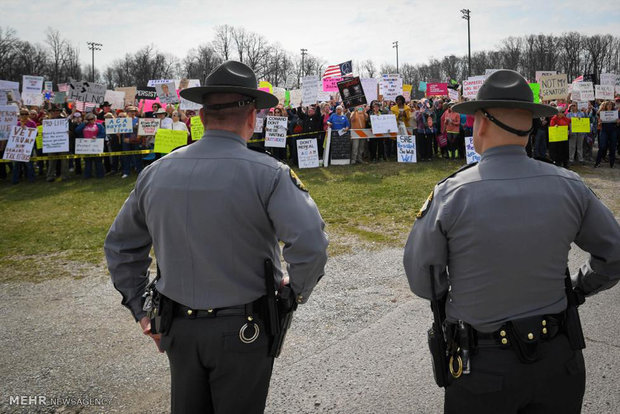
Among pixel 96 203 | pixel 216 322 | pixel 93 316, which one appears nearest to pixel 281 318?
pixel 216 322

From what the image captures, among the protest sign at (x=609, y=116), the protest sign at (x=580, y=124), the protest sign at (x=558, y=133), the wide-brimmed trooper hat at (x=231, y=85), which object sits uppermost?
the protest sign at (x=609, y=116)

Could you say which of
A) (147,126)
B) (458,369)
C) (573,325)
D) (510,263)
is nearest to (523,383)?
(458,369)

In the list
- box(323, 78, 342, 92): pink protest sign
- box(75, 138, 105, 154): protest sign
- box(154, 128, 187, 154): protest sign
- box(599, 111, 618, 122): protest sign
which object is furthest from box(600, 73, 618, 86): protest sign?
box(75, 138, 105, 154): protest sign

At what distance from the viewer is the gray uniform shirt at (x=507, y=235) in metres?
2.02

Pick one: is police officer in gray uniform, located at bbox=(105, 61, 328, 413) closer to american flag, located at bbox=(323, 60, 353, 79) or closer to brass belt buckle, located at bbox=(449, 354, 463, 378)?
brass belt buckle, located at bbox=(449, 354, 463, 378)

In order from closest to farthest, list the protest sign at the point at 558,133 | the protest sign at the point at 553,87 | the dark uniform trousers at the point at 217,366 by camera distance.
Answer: the dark uniform trousers at the point at 217,366
the protest sign at the point at 558,133
the protest sign at the point at 553,87

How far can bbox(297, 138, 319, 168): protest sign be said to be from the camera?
1520cm

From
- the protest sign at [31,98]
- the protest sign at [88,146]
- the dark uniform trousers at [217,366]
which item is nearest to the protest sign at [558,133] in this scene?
the protest sign at [88,146]

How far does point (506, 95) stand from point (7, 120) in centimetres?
1603

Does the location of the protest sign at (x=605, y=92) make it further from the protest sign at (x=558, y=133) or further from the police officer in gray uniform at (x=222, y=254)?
the police officer in gray uniform at (x=222, y=254)

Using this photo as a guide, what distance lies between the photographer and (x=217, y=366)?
6.97ft

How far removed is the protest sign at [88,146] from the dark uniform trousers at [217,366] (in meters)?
14.2

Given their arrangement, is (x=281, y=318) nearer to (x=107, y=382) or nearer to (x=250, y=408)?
(x=250, y=408)

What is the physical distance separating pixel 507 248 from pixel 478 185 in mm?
293
